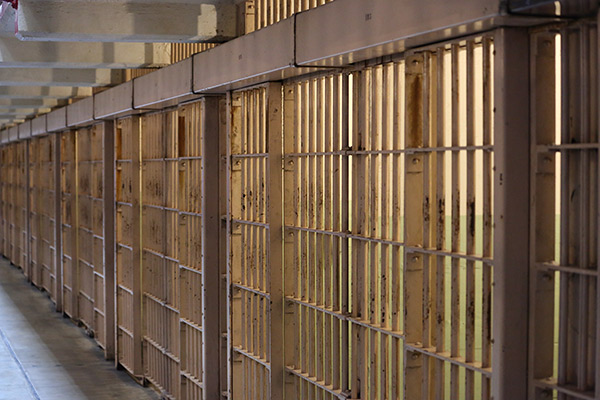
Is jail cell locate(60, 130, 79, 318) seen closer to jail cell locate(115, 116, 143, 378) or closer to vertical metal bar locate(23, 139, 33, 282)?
jail cell locate(115, 116, 143, 378)

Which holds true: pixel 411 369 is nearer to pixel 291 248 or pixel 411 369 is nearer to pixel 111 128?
pixel 291 248

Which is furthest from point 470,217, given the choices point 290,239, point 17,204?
point 17,204

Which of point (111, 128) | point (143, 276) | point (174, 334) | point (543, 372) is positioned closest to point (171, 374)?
point (174, 334)

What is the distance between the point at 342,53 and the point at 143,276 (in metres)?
7.12

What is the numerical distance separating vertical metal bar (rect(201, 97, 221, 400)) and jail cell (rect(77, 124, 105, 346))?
5.44 metres


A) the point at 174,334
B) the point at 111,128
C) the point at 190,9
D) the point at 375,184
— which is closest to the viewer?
the point at 375,184

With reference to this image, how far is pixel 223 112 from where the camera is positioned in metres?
9.48

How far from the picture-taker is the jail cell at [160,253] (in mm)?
10992

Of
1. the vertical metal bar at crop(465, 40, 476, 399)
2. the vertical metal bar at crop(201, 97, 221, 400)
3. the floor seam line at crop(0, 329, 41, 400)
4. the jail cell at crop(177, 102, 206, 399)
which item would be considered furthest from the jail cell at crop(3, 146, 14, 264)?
the vertical metal bar at crop(465, 40, 476, 399)

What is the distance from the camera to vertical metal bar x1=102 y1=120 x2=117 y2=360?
13906 millimetres

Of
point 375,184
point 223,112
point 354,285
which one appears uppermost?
point 223,112

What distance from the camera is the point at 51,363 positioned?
547 inches

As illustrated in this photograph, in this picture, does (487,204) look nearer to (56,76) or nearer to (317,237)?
(317,237)

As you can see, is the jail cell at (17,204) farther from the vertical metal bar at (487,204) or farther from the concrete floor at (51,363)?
the vertical metal bar at (487,204)
